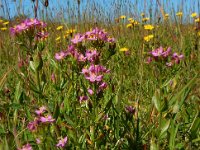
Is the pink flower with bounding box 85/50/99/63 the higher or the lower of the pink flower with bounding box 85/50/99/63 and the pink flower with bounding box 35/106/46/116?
the higher

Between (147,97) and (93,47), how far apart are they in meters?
0.77

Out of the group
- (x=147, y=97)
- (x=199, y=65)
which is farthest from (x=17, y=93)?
(x=199, y=65)

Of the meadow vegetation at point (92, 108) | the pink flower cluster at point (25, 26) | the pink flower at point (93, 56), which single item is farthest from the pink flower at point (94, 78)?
the pink flower cluster at point (25, 26)

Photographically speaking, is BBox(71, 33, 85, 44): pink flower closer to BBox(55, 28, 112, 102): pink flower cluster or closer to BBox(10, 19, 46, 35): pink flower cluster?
BBox(55, 28, 112, 102): pink flower cluster

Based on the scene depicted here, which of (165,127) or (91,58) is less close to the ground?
(91,58)

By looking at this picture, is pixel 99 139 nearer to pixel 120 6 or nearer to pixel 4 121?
pixel 4 121

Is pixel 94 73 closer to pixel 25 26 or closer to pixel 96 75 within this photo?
pixel 96 75

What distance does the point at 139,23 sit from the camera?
4.55 m

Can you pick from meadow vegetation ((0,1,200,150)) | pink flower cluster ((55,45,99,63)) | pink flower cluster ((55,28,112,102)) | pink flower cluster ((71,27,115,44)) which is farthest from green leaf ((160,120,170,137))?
pink flower cluster ((71,27,115,44))

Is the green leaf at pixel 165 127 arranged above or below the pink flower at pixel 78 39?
below

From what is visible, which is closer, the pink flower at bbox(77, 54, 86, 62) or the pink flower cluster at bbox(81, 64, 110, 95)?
the pink flower cluster at bbox(81, 64, 110, 95)

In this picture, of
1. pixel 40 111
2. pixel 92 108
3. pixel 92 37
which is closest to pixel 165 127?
pixel 92 108

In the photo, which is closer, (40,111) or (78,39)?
(40,111)

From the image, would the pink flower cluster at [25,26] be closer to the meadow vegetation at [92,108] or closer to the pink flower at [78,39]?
the meadow vegetation at [92,108]
